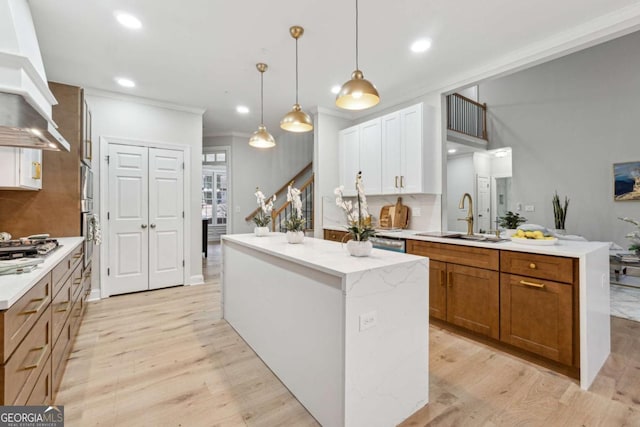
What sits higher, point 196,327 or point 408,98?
point 408,98

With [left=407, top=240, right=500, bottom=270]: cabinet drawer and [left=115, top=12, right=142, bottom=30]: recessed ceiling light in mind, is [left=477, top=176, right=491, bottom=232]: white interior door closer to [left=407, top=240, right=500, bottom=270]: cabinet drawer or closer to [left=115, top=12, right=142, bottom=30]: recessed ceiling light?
[left=407, top=240, right=500, bottom=270]: cabinet drawer

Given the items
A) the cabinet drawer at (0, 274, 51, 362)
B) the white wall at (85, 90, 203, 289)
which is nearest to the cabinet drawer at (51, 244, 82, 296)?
the cabinet drawer at (0, 274, 51, 362)

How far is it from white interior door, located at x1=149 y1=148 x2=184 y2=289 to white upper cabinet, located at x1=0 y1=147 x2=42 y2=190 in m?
1.73

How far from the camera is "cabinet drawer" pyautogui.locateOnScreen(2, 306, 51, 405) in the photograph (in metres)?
1.09

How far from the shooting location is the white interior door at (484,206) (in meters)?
6.55

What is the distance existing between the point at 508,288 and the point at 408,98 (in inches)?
109

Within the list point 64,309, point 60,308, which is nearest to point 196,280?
point 64,309

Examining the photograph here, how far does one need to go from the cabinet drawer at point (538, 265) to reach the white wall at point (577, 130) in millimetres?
4431

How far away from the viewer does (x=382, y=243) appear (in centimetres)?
344

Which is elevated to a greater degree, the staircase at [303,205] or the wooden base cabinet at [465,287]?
the staircase at [303,205]

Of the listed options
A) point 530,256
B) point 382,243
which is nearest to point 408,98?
point 382,243

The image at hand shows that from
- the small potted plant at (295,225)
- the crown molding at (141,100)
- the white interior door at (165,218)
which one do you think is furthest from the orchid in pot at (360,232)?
the crown molding at (141,100)

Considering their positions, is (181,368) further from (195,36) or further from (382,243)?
(195,36)

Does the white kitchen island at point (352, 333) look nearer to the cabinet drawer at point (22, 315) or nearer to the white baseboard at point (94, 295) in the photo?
the cabinet drawer at point (22, 315)
